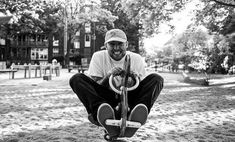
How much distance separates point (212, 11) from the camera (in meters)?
17.9

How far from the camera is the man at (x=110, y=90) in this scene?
279 centimetres

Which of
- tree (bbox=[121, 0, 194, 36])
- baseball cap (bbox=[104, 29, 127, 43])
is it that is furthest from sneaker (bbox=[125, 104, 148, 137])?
tree (bbox=[121, 0, 194, 36])

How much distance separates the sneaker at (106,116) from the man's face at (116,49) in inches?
26.9

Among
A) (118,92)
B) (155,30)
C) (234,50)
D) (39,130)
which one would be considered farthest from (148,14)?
(234,50)

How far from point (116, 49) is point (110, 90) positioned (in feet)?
1.53

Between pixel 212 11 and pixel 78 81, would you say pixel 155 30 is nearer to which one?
pixel 212 11

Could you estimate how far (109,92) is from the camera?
307cm

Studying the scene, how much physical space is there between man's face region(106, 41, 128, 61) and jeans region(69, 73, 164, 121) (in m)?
0.38

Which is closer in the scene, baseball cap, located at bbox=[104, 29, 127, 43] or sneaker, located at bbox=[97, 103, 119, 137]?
sneaker, located at bbox=[97, 103, 119, 137]

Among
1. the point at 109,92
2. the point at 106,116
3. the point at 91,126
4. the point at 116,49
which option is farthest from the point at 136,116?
the point at 91,126

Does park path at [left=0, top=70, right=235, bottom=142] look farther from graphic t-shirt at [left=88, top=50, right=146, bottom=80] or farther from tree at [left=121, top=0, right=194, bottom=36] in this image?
tree at [left=121, top=0, right=194, bottom=36]

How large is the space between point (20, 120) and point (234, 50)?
3085cm

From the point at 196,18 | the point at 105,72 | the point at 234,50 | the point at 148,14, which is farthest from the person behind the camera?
the point at 234,50

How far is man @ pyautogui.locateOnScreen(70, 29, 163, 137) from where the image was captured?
2.79 meters
